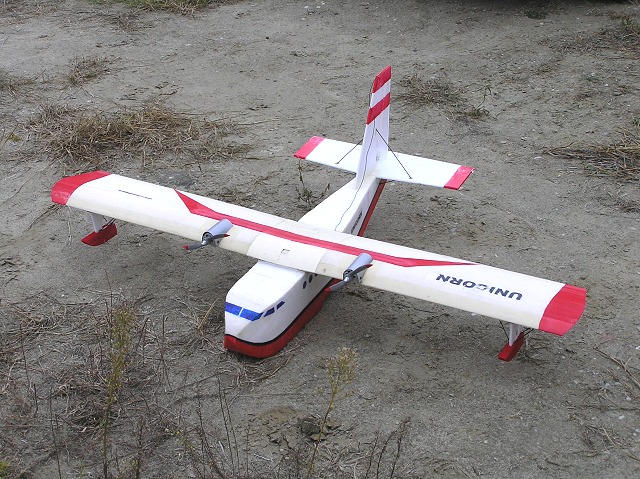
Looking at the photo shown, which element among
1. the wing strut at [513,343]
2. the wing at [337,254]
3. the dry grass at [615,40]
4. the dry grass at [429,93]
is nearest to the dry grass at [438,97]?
the dry grass at [429,93]

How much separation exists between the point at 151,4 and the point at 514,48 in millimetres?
8364

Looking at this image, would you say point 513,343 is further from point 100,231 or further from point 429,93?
point 429,93

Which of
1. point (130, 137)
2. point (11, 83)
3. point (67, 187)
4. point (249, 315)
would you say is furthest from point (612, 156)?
point (11, 83)

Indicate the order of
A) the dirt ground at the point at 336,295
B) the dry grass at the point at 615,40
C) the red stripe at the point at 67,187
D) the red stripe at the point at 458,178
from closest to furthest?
the dirt ground at the point at 336,295
the red stripe at the point at 67,187
the red stripe at the point at 458,178
the dry grass at the point at 615,40

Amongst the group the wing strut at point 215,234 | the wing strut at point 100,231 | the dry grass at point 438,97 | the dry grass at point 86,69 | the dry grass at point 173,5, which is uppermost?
the wing strut at point 215,234

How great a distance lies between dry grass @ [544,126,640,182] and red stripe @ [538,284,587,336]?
444 centimetres

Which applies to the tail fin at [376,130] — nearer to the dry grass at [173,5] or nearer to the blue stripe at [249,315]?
the blue stripe at [249,315]

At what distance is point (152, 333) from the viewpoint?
27.6ft

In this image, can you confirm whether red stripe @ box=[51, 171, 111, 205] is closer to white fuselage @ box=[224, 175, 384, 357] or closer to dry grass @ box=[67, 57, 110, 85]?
white fuselage @ box=[224, 175, 384, 357]

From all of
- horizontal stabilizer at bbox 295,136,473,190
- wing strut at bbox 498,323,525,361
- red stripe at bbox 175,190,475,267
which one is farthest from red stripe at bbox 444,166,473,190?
wing strut at bbox 498,323,525,361

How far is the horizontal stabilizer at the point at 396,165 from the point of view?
9719 mm

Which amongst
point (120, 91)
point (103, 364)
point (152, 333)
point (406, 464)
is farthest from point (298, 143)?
point (406, 464)

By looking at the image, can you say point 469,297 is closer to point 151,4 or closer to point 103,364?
point 103,364

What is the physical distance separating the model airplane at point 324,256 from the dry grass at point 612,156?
290cm
